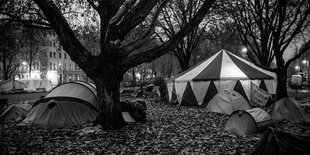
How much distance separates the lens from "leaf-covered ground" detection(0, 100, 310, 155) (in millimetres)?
5676

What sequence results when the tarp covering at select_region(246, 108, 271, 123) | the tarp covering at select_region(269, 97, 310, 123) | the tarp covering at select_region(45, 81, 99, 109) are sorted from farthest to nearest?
the tarp covering at select_region(45, 81, 99, 109), the tarp covering at select_region(269, 97, 310, 123), the tarp covering at select_region(246, 108, 271, 123)

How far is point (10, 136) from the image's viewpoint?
7.28m

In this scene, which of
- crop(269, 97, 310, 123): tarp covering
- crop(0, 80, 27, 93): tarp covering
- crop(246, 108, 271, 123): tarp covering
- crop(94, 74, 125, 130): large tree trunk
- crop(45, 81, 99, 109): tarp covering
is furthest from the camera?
crop(0, 80, 27, 93): tarp covering

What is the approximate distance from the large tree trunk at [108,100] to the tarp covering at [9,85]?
32502 millimetres

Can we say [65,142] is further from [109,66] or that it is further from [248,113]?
[248,113]

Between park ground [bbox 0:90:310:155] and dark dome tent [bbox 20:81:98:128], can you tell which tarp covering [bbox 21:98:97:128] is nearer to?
dark dome tent [bbox 20:81:98:128]

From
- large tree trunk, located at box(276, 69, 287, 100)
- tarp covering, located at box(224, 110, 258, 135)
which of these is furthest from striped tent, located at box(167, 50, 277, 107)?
tarp covering, located at box(224, 110, 258, 135)

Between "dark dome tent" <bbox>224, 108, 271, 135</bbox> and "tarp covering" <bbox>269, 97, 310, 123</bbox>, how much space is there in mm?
1964

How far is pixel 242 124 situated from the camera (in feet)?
23.6

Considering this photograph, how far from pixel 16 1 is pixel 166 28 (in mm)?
15935

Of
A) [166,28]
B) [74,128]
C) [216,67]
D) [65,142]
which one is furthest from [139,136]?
[166,28]

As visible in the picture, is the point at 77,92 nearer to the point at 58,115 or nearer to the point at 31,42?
the point at 58,115

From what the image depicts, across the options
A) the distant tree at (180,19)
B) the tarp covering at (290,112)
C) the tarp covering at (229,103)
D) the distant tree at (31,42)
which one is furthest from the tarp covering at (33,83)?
the tarp covering at (290,112)

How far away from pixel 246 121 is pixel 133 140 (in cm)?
424
